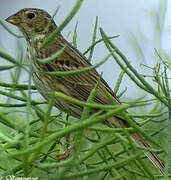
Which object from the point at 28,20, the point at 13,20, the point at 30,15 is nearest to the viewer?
the point at 13,20

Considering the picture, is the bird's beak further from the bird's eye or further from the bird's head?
the bird's eye

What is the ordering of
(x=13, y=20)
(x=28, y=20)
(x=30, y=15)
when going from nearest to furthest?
(x=13, y=20) < (x=28, y=20) < (x=30, y=15)

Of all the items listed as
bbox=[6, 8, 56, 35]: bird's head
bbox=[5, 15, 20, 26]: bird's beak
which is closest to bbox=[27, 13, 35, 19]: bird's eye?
bbox=[6, 8, 56, 35]: bird's head

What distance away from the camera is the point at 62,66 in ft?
9.74

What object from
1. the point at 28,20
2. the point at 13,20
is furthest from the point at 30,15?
the point at 13,20

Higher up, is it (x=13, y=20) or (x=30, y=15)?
(x=30, y=15)

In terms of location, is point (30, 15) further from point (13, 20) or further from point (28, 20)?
point (13, 20)

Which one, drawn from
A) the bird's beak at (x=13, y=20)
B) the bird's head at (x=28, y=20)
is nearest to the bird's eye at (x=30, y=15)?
the bird's head at (x=28, y=20)

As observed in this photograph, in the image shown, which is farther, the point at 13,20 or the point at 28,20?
the point at 28,20

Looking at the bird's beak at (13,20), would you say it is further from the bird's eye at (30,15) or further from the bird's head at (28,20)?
the bird's eye at (30,15)

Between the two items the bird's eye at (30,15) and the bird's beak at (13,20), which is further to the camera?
the bird's eye at (30,15)

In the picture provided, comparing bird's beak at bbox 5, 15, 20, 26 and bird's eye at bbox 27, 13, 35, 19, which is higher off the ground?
bird's eye at bbox 27, 13, 35, 19

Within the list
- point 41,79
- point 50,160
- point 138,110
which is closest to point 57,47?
point 41,79

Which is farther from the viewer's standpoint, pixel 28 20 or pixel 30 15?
pixel 30 15
